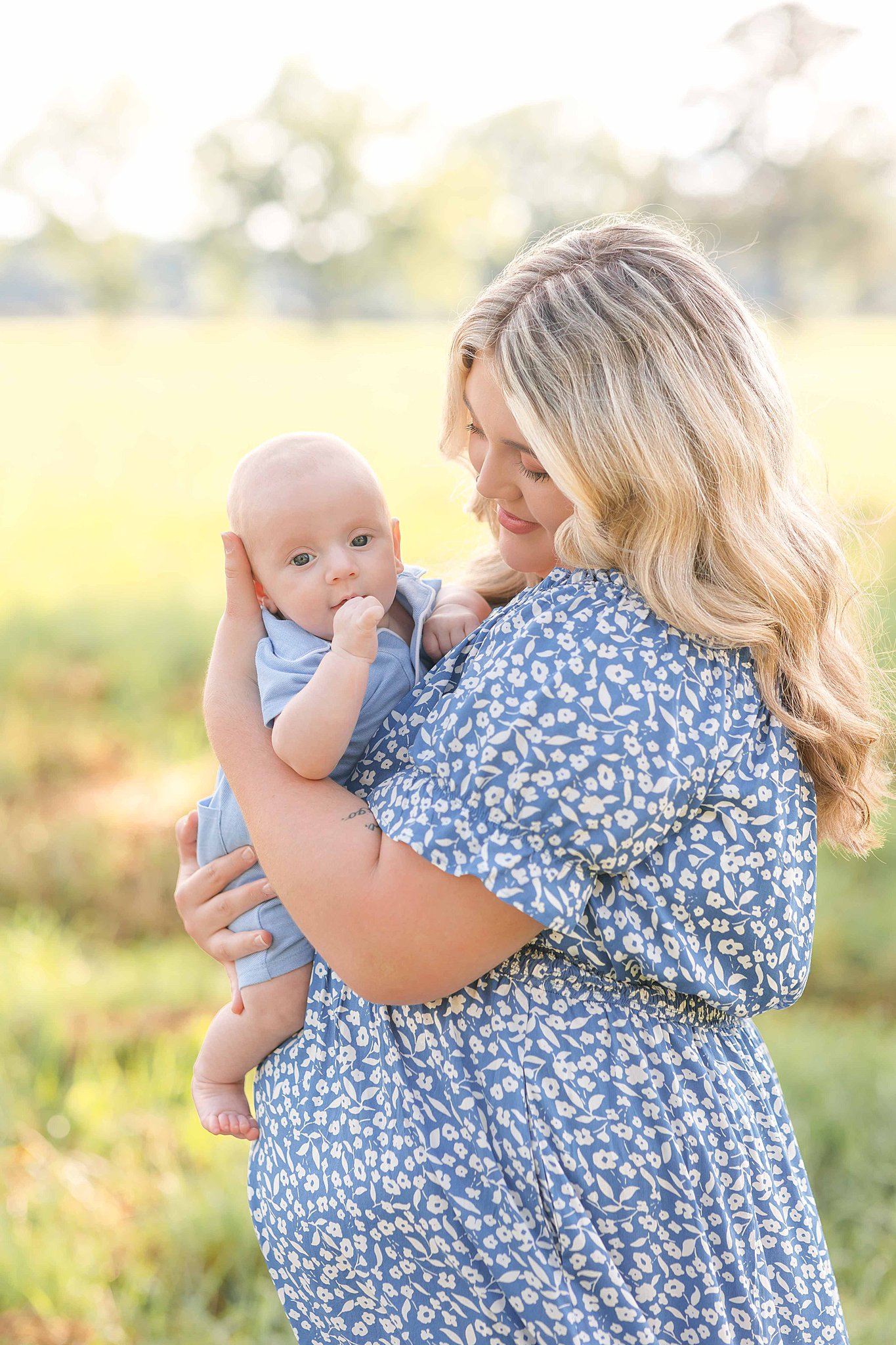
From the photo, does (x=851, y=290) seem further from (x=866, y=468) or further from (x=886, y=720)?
(x=886, y=720)

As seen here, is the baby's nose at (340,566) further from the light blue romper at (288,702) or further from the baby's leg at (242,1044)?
the baby's leg at (242,1044)

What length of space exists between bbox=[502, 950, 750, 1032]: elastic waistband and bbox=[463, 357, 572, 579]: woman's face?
1.93 feet

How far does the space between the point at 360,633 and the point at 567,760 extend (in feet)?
1.18

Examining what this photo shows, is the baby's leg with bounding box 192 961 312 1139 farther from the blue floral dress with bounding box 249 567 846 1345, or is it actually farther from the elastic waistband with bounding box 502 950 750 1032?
the elastic waistband with bounding box 502 950 750 1032

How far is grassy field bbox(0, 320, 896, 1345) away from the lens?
9.32 ft

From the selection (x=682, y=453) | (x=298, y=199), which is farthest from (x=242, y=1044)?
(x=298, y=199)

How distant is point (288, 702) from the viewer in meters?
1.63

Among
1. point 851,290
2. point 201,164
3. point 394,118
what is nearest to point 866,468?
point 851,290

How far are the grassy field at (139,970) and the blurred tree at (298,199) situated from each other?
3546 centimetres

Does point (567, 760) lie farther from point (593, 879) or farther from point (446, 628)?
point (446, 628)

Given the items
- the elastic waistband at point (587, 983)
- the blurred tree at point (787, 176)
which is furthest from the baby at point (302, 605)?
the blurred tree at point (787, 176)

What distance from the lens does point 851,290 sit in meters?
39.6

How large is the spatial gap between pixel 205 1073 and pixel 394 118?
61.1m

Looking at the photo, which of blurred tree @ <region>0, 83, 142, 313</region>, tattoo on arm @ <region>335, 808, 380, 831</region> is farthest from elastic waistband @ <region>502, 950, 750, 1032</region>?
blurred tree @ <region>0, 83, 142, 313</region>
